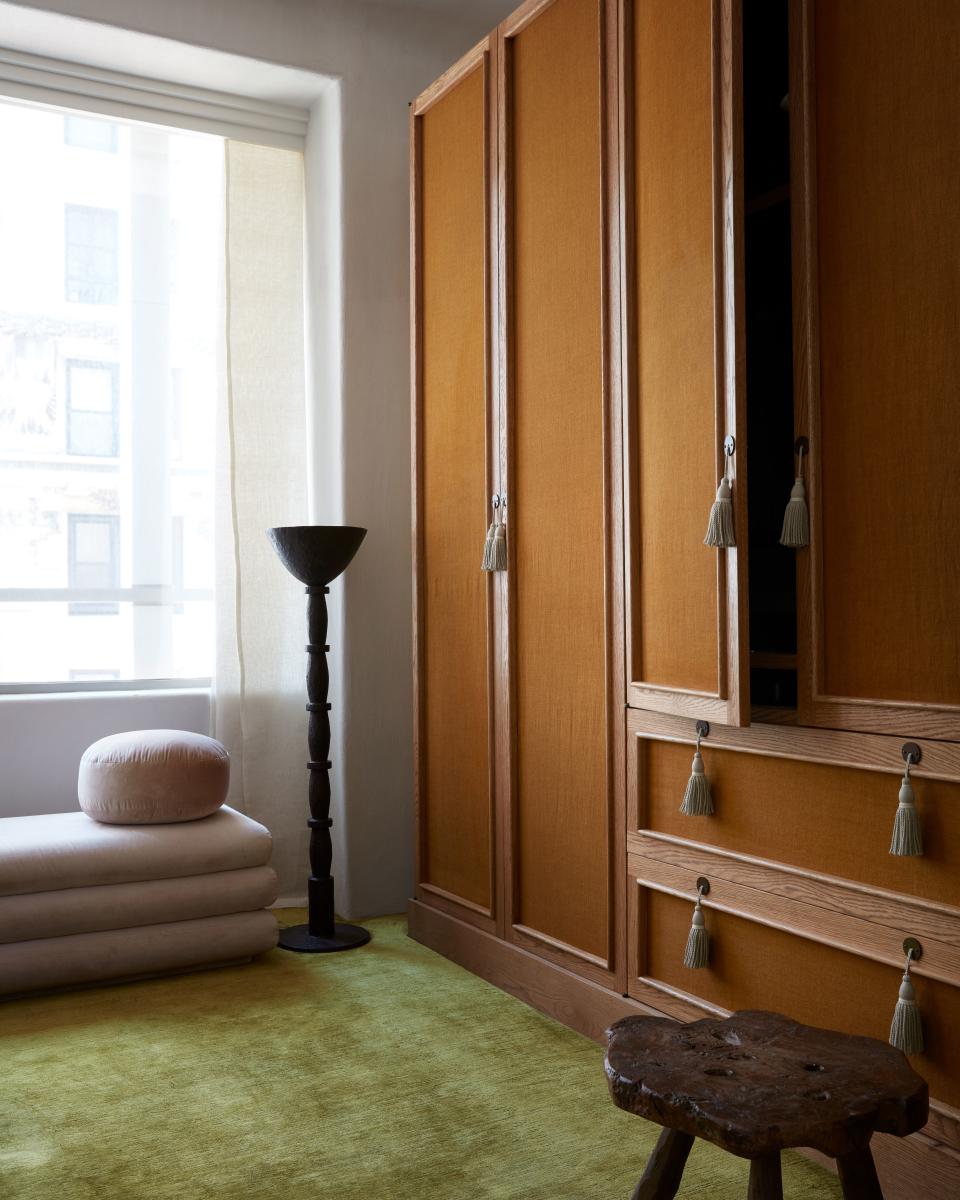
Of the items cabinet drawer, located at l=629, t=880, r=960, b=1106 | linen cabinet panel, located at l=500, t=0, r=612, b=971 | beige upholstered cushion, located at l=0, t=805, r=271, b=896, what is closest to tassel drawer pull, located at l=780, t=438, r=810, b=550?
linen cabinet panel, located at l=500, t=0, r=612, b=971

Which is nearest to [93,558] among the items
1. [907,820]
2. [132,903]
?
[132,903]

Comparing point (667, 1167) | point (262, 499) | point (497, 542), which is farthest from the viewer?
point (262, 499)

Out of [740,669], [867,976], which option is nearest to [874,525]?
[740,669]

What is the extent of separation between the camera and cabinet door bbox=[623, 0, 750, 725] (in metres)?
2.05

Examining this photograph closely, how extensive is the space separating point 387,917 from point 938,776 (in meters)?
2.33

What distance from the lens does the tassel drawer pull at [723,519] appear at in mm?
2045

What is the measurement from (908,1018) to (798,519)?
2.81 ft

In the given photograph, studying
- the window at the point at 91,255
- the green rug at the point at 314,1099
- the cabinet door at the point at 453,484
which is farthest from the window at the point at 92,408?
the green rug at the point at 314,1099

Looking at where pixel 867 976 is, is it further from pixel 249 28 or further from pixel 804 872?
pixel 249 28

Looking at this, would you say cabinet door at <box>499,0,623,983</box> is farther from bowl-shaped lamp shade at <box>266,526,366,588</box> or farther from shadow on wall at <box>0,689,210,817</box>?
shadow on wall at <box>0,689,210,817</box>

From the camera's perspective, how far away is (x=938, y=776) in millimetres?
1814

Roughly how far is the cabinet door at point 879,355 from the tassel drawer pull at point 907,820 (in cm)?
4

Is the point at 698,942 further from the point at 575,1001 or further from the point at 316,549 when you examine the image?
the point at 316,549

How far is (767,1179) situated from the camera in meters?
1.40
